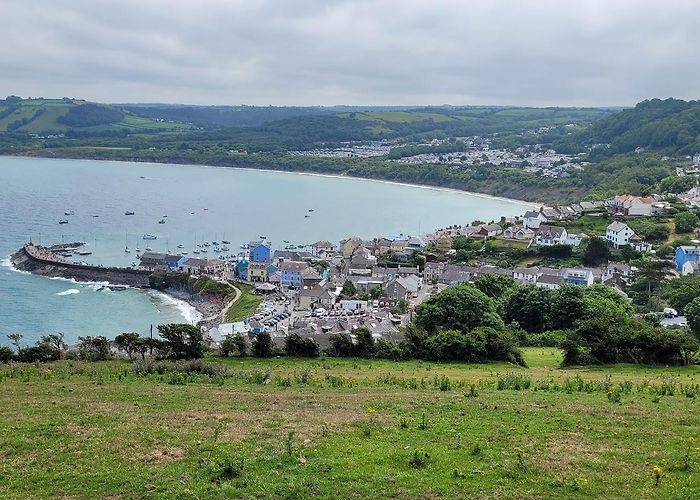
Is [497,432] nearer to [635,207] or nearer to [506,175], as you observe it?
[635,207]

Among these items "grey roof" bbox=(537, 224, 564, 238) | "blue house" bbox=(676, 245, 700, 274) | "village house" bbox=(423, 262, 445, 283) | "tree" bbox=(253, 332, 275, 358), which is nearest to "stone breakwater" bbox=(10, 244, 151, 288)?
"village house" bbox=(423, 262, 445, 283)

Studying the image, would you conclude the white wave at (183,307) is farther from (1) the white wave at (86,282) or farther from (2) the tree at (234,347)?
(2) the tree at (234,347)

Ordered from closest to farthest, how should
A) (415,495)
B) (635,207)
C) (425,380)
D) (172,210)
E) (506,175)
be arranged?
1. (415,495)
2. (425,380)
3. (635,207)
4. (172,210)
5. (506,175)

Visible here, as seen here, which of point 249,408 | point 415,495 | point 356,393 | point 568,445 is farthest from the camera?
point 356,393

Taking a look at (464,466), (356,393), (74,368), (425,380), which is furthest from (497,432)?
(74,368)

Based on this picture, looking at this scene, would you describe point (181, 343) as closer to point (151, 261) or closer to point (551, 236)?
point (151, 261)

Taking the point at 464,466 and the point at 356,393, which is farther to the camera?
the point at 356,393

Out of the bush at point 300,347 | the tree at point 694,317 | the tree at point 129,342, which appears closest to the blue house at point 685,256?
the tree at point 694,317
